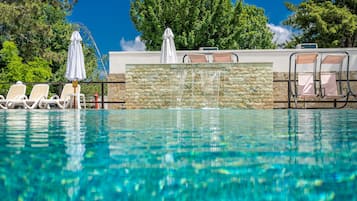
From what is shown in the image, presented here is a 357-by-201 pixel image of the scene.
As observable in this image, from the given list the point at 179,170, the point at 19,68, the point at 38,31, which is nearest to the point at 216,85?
the point at 179,170

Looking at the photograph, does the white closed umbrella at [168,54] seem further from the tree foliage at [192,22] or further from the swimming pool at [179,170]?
the tree foliage at [192,22]

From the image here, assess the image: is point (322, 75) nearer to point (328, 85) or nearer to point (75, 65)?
point (328, 85)

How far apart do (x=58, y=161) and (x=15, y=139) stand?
1.19 m

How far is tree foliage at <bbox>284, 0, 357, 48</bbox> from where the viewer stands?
24406mm

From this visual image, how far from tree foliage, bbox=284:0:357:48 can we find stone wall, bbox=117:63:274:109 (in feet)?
46.4

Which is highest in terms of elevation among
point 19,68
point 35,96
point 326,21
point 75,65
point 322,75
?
point 326,21

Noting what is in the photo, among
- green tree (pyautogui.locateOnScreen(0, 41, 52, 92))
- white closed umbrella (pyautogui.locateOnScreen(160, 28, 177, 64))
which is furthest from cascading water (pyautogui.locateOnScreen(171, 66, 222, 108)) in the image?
green tree (pyautogui.locateOnScreen(0, 41, 52, 92))

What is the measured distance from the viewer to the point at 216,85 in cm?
1162

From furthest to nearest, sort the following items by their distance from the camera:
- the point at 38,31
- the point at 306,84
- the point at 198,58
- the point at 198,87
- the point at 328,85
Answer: the point at 38,31, the point at 198,58, the point at 306,84, the point at 328,85, the point at 198,87

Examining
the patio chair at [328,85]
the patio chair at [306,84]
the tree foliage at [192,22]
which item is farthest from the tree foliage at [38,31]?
the patio chair at [328,85]

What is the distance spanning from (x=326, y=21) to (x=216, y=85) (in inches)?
612

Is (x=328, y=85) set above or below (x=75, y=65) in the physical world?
below

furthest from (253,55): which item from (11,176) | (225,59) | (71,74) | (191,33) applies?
(11,176)

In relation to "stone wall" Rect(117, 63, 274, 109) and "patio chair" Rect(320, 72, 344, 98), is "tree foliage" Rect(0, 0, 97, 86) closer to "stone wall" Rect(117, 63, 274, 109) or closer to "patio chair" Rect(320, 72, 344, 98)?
"stone wall" Rect(117, 63, 274, 109)
